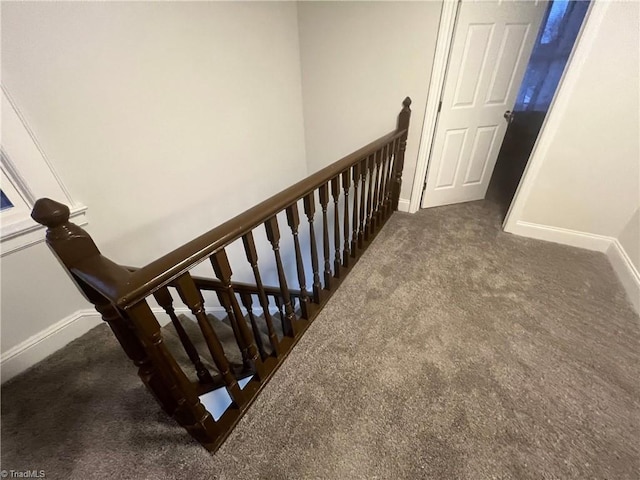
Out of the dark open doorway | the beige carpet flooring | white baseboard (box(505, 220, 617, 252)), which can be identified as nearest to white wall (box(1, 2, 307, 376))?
the beige carpet flooring

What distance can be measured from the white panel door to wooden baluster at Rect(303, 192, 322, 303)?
1596 millimetres

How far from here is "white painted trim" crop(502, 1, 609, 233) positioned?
4.93ft

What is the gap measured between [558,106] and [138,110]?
257 centimetres

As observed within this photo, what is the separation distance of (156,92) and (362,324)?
69.7 inches

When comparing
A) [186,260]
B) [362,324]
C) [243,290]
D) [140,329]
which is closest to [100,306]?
[140,329]

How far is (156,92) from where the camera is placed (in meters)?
1.53

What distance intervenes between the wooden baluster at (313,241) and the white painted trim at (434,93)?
1487mm

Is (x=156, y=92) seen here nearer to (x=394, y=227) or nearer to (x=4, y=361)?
(x=4, y=361)

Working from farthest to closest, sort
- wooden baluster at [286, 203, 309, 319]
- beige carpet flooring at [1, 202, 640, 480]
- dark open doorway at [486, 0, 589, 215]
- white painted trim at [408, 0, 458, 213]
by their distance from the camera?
dark open doorway at [486, 0, 589, 215]
white painted trim at [408, 0, 458, 213]
wooden baluster at [286, 203, 309, 319]
beige carpet flooring at [1, 202, 640, 480]

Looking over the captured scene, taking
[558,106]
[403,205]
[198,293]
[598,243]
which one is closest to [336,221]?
[198,293]

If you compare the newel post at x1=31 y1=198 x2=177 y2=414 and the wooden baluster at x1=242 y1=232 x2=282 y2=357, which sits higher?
the newel post at x1=31 y1=198 x2=177 y2=414

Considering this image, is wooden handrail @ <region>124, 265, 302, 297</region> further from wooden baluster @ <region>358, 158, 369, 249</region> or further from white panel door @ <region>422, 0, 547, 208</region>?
white panel door @ <region>422, 0, 547, 208</region>

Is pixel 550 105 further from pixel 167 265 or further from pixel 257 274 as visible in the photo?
pixel 167 265

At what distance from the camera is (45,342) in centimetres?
144
